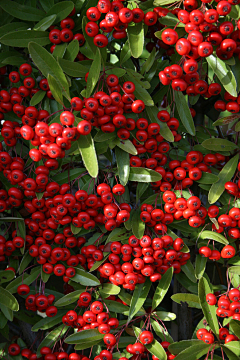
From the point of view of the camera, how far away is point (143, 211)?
64.8 inches

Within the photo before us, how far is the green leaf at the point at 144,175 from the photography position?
1588 mm

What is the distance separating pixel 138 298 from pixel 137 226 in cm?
37

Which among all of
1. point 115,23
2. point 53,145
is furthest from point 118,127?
point 115,23

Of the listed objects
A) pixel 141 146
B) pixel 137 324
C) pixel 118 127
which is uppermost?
pixel 118 127

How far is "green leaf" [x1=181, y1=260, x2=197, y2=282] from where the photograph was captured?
1.70m

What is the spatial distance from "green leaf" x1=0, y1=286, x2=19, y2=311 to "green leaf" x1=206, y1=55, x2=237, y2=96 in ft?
4.61

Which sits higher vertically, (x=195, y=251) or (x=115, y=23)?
(x=115, y=23)

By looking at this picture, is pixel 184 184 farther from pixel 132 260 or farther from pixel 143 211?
pixel 132 260

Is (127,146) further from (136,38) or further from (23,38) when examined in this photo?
(23,38)

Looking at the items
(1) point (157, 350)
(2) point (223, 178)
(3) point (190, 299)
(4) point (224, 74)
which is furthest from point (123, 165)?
(1) point (157, 350)

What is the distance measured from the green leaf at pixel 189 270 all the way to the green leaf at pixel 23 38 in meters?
1.33

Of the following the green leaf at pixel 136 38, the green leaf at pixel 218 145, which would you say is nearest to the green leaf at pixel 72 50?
the green leaf at pixel 136 38

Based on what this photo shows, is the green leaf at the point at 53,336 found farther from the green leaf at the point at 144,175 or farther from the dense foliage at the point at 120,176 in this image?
the green leaf at the point at 144,175

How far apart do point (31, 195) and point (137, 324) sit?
0.91 meters
